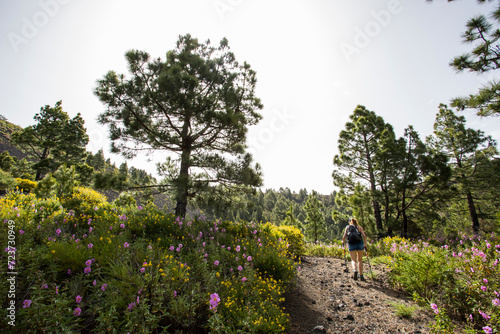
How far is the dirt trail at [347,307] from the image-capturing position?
121 inches

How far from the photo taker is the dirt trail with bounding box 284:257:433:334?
121 inches

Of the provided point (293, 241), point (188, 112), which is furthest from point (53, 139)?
point (293, 241)

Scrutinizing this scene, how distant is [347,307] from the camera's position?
375cm

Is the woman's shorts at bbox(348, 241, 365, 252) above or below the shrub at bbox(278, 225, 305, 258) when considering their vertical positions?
above

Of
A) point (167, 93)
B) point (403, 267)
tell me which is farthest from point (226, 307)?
point (167, 93)

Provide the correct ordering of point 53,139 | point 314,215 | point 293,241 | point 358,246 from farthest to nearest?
point 53,139
point 314,215
point 293,241
point 358,246

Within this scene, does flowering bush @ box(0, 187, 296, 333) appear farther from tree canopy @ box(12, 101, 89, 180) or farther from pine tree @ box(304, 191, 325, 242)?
tree canopy @ box(12, 101, 89, 180)

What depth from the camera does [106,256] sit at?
9.61 ft

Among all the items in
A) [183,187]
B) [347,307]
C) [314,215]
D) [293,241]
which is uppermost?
[183,187]

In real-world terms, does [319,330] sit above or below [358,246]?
below

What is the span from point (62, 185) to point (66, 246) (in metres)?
8.53

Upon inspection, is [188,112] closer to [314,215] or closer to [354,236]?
[354,236]

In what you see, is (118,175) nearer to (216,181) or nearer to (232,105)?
(216,181)

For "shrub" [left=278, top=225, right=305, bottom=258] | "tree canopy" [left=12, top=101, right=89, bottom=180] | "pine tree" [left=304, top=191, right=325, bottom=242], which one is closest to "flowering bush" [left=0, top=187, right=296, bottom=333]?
"shrub" [left=278, top=225, right=305, bottom=258]
